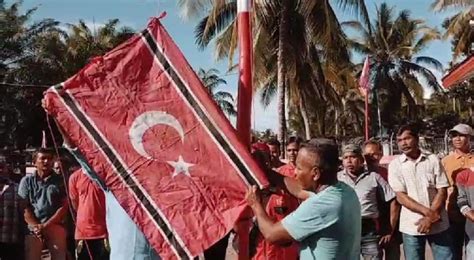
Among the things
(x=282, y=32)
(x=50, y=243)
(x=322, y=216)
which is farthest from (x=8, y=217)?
(x=282, y=32)

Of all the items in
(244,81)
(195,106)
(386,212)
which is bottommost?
(386,212)

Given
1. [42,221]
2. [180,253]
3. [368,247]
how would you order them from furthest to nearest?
[42,221] → [368,247] → [180,253]

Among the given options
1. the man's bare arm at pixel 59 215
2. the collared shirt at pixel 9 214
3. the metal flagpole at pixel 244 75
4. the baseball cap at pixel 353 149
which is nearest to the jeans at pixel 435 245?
the baseball cap at pixel 353 149

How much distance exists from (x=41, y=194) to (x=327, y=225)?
4751 millimetres

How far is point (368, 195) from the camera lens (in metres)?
6.50

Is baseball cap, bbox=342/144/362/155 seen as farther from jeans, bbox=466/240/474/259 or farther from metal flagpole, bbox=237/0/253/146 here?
metal flagpole, bbox=237/0/253/146

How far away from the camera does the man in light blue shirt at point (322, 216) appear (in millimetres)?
3703

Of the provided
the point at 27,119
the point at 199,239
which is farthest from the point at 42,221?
the point at 27,119

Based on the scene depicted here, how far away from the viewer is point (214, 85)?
48.3m

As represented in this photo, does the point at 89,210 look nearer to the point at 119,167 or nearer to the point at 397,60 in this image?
the point at 119,167

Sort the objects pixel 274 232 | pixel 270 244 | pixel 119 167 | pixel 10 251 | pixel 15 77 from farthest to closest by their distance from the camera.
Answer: pixel 15 77
pixel 10 251
pixel 270 244
pixel 119 167
pixel 274 232

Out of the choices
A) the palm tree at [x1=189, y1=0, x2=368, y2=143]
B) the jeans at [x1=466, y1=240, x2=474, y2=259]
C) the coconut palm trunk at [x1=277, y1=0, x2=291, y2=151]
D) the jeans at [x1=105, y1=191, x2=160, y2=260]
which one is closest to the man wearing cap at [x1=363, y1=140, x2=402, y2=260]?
the jeans at [x1=466, y1=240, x2=474, y2=259]

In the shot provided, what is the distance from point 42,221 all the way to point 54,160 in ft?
2.23

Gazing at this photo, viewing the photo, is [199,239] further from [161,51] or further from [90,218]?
[90,218]
